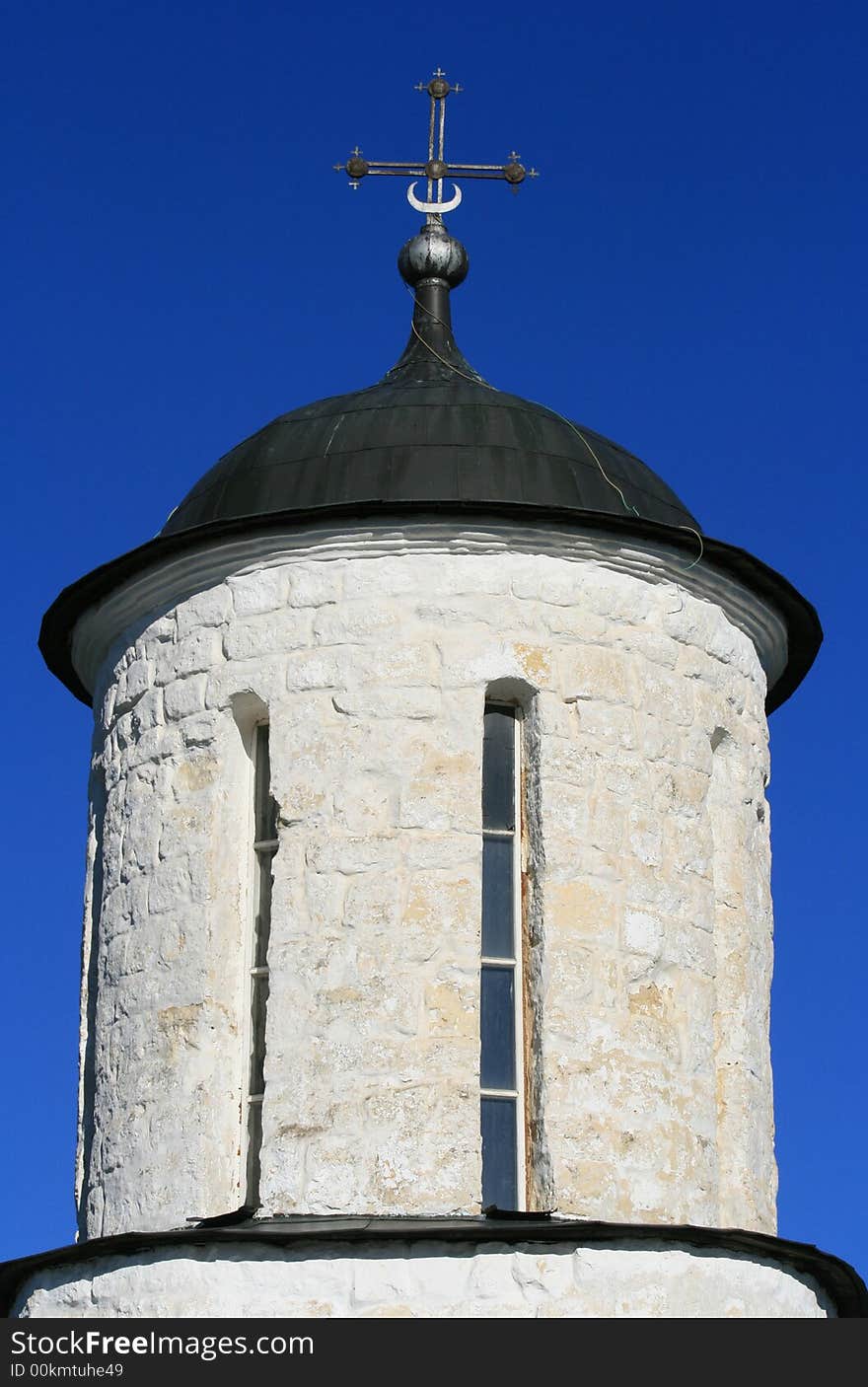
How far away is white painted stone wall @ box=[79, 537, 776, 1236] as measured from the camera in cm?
1207

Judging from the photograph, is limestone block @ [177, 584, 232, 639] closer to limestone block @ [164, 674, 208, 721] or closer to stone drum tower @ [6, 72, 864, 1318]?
stone drum tower @ [6, 72, 864, 1318]

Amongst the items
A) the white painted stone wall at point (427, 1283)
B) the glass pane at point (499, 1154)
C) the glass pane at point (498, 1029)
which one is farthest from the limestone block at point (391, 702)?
the white painted stone wall at point (427, 1283)

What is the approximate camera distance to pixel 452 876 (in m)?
12.3

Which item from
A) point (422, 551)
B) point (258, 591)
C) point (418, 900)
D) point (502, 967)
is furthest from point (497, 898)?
point (258, 591)

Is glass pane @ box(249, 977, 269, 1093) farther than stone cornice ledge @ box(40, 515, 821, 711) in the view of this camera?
No

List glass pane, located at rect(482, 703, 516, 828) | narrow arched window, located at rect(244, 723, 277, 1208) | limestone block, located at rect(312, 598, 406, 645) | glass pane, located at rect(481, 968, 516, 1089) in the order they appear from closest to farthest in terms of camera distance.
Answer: glass pane, located at rect(481, 968, 516, 1089) < narrow arched window, located at rect(244, 723, 277, 1208) < glass pane, located at rect(482, 703, 516, 828) < limestone block, located at rect(312, 598, 406, 645)

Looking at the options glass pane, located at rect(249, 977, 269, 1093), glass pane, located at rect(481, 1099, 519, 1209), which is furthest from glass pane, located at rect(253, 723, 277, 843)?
glass pane, located at rect(481, 1099, 519, 1209)

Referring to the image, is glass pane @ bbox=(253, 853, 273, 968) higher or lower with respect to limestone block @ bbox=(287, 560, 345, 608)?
lower

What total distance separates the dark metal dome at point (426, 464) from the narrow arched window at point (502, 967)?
46.3 inches

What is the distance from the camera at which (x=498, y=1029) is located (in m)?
12.4

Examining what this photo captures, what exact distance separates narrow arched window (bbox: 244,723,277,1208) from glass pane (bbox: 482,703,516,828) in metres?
1.08
